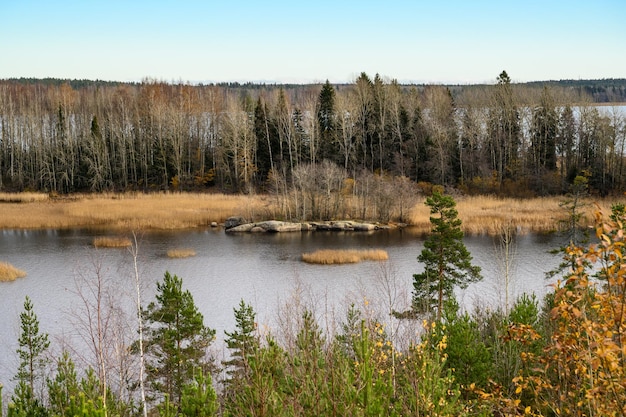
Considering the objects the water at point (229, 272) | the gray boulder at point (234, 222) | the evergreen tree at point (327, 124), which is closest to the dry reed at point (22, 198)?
the water at point (229, 272)

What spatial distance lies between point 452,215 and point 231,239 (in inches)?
751

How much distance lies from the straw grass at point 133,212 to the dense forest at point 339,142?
6939mm

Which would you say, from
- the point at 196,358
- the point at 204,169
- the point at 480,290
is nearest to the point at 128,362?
the point at 196,358

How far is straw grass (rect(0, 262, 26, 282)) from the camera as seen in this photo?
86.1 feet

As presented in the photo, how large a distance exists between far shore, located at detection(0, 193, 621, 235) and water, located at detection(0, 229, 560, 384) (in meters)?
2.01

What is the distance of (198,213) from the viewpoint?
141ft

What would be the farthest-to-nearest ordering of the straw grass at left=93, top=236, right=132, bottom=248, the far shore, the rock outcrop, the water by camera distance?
1. the rock outcrop
2. the far shore
3. the straw grass at left=93, top=236, right=132, bottom=248
4. the water

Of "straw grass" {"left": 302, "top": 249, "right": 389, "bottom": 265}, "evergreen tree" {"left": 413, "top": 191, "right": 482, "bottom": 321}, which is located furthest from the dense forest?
"evergreen tree" {"left": 413, "top": 191, "right": 482, "bottom": 321}

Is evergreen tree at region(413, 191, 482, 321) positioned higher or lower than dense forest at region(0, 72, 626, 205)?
lower

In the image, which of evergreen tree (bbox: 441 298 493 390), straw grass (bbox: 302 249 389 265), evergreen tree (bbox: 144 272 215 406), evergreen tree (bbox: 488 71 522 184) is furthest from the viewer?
evergreen tree (bbox: 488 71 522 184)

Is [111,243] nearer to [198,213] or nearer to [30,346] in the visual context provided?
[198,213]

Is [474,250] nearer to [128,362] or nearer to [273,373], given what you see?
[128,362]

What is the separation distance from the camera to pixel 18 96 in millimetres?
72938

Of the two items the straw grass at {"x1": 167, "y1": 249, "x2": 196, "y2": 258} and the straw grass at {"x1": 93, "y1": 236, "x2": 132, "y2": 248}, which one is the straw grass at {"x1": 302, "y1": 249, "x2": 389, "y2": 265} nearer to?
the straw grass at {"x1": 167, "y1": 249, "x2": 196, "y2": 258}
